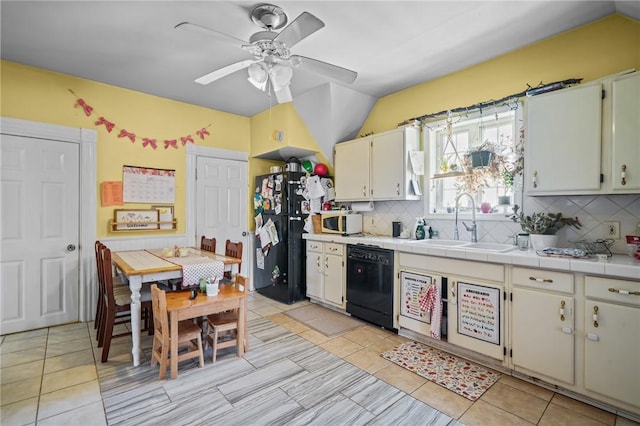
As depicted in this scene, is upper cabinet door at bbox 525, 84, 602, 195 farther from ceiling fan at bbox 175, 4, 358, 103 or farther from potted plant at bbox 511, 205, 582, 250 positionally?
ceiling fan at bbox 175, 4, 358, 103

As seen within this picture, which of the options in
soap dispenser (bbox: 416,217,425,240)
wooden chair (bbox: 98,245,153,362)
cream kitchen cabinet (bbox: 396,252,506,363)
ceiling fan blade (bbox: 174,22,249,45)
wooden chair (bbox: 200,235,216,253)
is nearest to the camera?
ceiling fan blade (bbox: 174,22,249,45)

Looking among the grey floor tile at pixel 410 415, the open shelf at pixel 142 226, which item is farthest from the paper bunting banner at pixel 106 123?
the grey floor tile at pixel 410 415

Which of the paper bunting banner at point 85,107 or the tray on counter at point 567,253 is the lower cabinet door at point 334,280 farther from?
the paper bunting banner at point 85,107

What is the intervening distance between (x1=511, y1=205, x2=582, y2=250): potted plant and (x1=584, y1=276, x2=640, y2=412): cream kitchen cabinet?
1.60 feet

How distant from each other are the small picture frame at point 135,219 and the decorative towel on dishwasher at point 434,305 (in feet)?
10.9

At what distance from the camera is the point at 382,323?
321cm

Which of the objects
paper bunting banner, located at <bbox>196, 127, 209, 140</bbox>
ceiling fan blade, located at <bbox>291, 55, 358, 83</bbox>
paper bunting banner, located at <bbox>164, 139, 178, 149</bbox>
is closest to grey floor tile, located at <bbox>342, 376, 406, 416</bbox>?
ceiling fan blade, located at <bbox>291, 55, 358, 83</bbox>

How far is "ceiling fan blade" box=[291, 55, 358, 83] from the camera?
7.37ft

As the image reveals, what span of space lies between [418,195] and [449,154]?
1.84 feet

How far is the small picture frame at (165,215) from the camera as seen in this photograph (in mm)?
3937

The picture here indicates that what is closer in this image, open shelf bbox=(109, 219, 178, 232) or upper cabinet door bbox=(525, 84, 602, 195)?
upper cabinet door bbox=(525, 84, 602, 195)

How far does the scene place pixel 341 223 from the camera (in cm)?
387

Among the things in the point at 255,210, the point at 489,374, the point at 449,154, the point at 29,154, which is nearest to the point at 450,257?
the point at 489,374

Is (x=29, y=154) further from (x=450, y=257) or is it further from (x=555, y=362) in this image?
(x=555, y=362)
